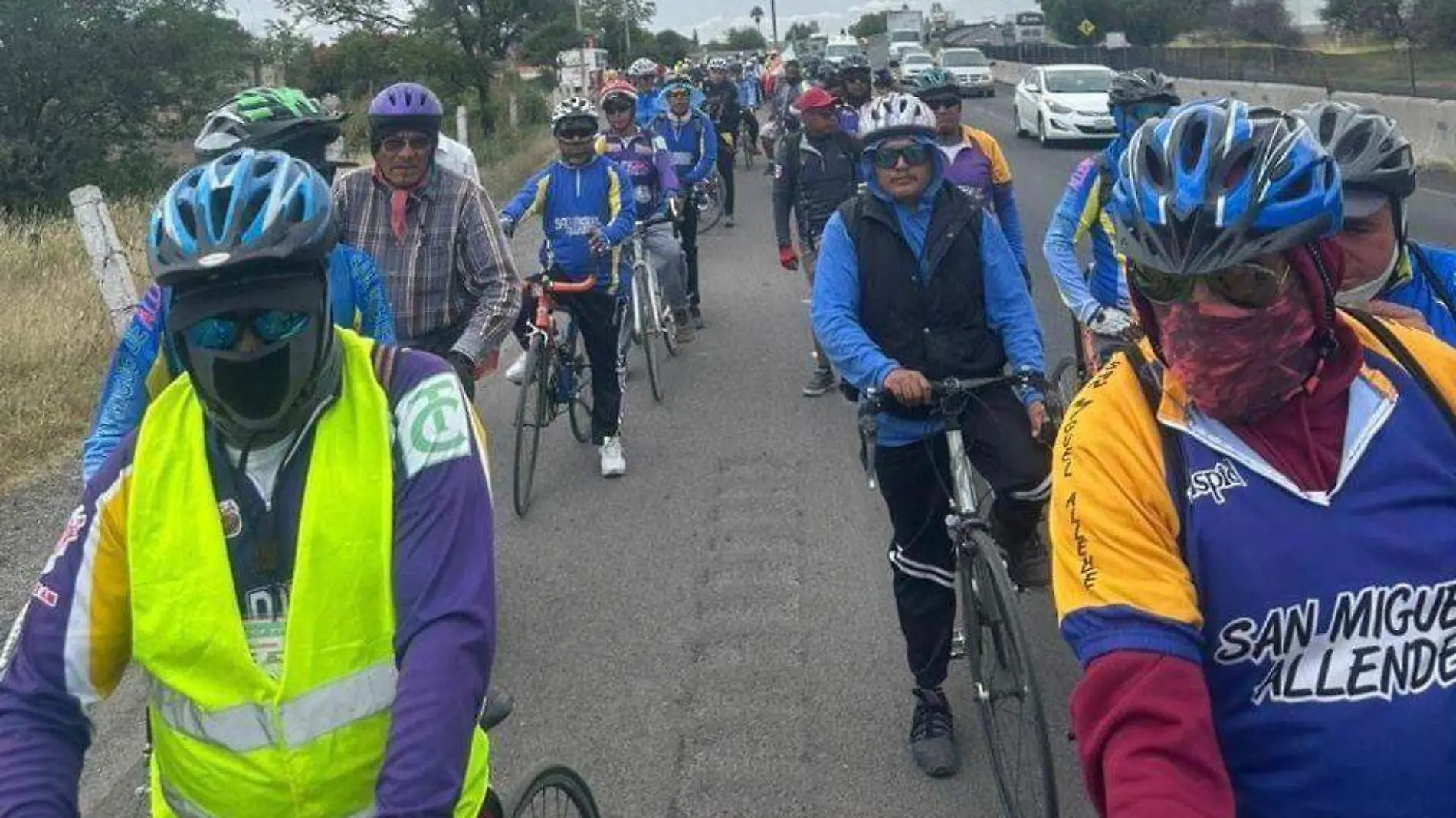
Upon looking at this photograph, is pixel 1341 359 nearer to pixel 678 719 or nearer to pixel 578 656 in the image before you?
pixel 678 719

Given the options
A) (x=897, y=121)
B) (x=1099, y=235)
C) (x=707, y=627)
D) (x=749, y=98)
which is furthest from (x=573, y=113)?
(x=749, y=98)

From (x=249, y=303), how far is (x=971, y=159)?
6041 mm

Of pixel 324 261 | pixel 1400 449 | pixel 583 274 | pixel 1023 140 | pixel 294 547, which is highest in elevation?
pixel 324 261

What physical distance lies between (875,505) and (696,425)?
81.2 inches

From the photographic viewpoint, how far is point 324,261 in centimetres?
234

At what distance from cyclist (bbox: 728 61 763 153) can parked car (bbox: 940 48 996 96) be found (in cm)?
1351

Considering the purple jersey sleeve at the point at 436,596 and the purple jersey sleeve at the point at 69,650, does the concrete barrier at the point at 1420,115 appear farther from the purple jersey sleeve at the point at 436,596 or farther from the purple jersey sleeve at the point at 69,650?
the purple jersey sleeve at the point at 69,650

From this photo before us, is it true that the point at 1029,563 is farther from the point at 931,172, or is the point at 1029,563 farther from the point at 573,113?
the point at 573,113

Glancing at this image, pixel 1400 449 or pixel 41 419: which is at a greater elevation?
pixel 1400 449

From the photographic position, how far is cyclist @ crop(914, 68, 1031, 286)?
7.59 meters

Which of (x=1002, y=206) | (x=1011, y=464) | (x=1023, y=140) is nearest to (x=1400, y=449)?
(x=1011, y=464)

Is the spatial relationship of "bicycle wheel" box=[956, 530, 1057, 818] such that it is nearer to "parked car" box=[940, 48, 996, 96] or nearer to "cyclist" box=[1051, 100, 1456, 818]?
"cyclist" box=[1051, 100, 1456, 818]

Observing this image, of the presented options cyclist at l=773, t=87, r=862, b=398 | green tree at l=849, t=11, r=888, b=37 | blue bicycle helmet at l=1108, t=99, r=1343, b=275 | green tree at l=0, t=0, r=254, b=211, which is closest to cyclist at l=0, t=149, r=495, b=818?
blue bicycle helmet at l=1108, t=99, r=1343, b=275

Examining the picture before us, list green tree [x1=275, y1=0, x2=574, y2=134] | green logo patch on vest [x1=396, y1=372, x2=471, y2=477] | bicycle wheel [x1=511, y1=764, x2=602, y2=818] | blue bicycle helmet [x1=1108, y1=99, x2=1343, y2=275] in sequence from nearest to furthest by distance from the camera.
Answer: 1. blue bicycle helmet [x1=1108, y1=99, x2=1343, y2=275]
2. green logo patch on vest [x1=396, y1=372, x2=471, y2=477]
3. bicycle wheel [x1=511, y1=764, x2=602, y2=818]
4. green tree [x1=275, y1=0, x2=574, y2=134]
